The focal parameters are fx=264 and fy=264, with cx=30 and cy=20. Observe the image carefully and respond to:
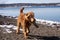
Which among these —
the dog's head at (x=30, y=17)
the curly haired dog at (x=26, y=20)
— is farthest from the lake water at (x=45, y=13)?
the dog's head at (x=30, y=17)

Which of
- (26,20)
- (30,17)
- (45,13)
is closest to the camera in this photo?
(30,17)

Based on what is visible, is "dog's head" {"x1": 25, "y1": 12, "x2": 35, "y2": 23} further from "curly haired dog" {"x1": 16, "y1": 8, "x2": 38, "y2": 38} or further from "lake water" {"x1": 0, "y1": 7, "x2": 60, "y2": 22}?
"lake water" {"x1": 0, "y1": 7, "x2": 60, "y2": 22}

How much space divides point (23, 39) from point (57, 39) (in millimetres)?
1775

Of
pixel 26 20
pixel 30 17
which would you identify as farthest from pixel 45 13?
pixel 30 17

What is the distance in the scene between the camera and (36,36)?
562 inches

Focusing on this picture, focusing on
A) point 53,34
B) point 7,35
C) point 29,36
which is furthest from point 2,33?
point 53,34

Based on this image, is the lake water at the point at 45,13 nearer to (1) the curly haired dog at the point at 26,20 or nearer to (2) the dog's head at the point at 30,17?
(1) the curly haired dog at the point at 26,20

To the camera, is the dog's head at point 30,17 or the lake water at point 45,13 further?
the lake water at point 45,13

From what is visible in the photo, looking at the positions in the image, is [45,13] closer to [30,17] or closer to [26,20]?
[26,20]

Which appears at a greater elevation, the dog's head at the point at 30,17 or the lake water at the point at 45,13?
the dog's head at the point at 30,17

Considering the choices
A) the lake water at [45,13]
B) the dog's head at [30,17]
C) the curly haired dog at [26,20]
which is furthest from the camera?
the lake water at [45,13]

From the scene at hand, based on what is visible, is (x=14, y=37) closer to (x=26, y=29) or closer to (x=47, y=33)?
(x=26, y=29)

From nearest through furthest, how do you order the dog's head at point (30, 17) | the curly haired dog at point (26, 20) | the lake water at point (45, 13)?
the dog's head at point (30, 17)
the curly haired dog at point (26, 20)
the lake water at point (45, 13)

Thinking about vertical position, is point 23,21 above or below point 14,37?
above
